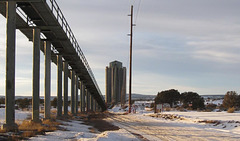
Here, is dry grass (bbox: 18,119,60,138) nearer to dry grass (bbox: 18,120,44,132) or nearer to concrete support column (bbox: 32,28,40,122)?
dry grass (bbox: 18,120,44,132)

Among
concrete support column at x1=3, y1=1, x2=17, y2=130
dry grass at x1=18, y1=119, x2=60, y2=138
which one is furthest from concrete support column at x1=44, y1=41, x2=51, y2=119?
concrete support column at x1=3, y1=1, x2=17, y2=130

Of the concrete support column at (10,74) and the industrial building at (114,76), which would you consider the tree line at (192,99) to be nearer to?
the concrete support column at (10,74)

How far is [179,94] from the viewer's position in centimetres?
6431

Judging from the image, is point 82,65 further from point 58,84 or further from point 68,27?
point 68,27

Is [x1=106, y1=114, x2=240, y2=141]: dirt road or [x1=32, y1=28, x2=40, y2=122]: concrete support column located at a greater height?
[x1=32, y1=28, x2=40, y2=122]: concrete support column

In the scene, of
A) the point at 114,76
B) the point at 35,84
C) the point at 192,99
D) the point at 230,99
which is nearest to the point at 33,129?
the point at 35,84

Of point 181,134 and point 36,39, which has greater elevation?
point 36,39

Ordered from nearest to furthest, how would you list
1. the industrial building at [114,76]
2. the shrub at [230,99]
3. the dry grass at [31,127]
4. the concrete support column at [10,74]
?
the dry grass at [31,127] < the concrete support column at [10,74] < the shrub at [230,99] < the industrial building at [114,76]

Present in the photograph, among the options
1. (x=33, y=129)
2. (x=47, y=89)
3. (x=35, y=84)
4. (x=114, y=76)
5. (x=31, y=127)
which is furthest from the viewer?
(x=114, y=76)

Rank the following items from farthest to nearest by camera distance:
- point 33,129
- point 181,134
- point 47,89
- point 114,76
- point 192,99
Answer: point 114,76, point 192,99, point 47,89, point 181,134, point 33,129

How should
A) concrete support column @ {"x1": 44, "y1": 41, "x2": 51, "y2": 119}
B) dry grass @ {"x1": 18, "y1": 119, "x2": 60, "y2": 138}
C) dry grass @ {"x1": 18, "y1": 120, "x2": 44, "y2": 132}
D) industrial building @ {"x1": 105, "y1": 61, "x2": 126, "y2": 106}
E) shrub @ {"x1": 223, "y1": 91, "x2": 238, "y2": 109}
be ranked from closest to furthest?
dry grass @ {"x1": 18, "y1": 119, "x2": 60, "y2": 138} → dry grass @ {"x1": 18, "y1": 120, "x2": 44, "y2": 132} → concrete support column @ {"x1": 44, "y1": 41, "x2": 51, "y2": 119} → shrub @ {"x1": 223, "y1": 91, "x2": 238, "y2": 109} → industrial building @ {"x1": 105, "y1": 61, "x2": 126, "y2": 106}

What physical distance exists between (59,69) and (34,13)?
9.30 m

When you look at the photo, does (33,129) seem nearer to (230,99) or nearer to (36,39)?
(36,39)

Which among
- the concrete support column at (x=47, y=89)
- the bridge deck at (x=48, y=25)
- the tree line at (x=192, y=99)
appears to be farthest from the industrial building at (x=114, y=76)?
the concrete support column at (x=47, y=89)
